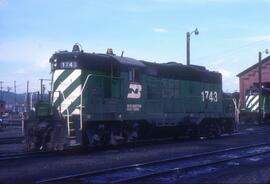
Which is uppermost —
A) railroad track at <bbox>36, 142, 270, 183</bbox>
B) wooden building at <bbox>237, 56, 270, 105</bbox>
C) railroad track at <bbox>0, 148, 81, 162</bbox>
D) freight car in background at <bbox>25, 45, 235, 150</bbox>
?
wooden building at <bbox>237, 56, 270, 105</bbox>

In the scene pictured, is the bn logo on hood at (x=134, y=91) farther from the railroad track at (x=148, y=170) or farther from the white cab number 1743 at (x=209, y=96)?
the white cab number 1743 at (x=209, y=96)

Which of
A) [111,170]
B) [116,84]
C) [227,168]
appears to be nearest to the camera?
[111,170]

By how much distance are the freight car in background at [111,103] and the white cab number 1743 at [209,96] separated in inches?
28.1

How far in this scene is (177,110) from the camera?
20.0 m

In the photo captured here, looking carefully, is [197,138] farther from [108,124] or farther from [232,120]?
[108,124]

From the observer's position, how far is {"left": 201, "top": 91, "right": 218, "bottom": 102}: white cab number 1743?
22.1 m

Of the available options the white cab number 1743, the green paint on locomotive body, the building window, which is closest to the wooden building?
the white cab number 1743

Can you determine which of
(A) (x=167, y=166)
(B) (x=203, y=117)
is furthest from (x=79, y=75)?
(B) (x=203, y=117)

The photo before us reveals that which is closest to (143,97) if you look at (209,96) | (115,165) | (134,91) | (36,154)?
(134,91)

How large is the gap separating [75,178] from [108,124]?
21.1 feet

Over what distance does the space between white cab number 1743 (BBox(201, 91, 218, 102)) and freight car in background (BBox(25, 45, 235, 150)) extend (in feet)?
2.34

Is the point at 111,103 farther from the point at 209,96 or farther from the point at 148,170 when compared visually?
the point at 209,96

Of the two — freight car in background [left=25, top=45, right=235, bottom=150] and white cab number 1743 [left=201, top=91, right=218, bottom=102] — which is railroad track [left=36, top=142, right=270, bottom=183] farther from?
white cab number 1743 [left=201, top=91, right=218, bottom=102]

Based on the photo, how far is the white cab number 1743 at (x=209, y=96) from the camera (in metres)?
22.1
